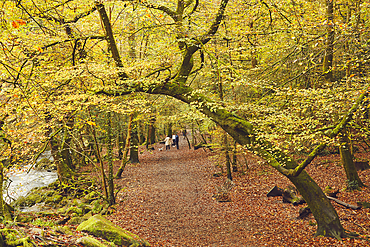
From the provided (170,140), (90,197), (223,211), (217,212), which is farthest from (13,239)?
(170,140)

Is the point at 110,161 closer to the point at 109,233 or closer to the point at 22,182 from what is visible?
the point at 109,233

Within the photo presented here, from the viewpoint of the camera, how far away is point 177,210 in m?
9.96

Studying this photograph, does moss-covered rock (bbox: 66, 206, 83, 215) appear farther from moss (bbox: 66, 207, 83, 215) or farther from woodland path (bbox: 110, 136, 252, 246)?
woodland path (bbox: 110, 136, 252, 246)

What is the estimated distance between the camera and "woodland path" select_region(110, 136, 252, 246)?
7.59 meters

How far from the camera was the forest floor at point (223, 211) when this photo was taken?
712 centimetres

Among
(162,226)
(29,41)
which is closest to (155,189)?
(162,226)

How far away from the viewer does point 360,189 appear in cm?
903

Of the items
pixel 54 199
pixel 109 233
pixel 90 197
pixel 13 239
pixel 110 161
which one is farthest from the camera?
pixel 90 197

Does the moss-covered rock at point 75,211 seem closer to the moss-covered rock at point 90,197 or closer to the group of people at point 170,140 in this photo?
the moss-covered rock at point 90,197

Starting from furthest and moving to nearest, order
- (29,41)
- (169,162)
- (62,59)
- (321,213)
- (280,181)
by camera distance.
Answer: (169,162), (280,181), (62,59), (29,41), (321,213)

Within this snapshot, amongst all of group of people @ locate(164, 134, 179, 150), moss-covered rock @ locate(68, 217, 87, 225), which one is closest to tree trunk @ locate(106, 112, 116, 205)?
moss-covered rock @ locate(68, 217, 87, 225)

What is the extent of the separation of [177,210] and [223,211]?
1.79m

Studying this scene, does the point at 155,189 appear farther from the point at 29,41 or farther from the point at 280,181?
the point at 29,41

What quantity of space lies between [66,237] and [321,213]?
19.8ft
